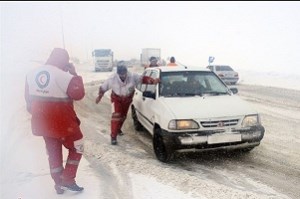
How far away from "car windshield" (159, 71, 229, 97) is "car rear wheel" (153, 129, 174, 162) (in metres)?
0.82

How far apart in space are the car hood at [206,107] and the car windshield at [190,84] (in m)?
0.24

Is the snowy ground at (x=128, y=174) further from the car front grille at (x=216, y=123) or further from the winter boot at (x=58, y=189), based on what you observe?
the car front grille at (x=216, y=123)

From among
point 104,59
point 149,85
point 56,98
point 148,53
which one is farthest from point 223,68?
point 148,53

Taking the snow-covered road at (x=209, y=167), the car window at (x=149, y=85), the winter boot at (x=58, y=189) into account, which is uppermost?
the car window at (x=149, y=85)

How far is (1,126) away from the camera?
7098 mm

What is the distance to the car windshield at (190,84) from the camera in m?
5.71

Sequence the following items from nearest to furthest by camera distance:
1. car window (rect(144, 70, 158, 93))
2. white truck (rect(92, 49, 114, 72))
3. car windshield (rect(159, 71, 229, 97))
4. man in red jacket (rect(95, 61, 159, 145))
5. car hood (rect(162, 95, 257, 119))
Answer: car hood (rect(162, 95, 257, 119)) → car windshield (rect(159, 71, 229, 97)) → car window (rect(144, 70, 158, 93)) → man in red jacket (rect(95, 61, 159, 145)) → white truck (rect(92, 49, 114, 72))

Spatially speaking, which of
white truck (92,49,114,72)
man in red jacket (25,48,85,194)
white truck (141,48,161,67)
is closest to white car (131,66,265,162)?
man in red jacket (25,48,85,194)

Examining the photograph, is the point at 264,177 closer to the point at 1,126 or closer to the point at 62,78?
the point at 62,78

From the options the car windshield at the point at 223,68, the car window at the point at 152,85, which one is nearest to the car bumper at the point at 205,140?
the car window at the point at 152,85

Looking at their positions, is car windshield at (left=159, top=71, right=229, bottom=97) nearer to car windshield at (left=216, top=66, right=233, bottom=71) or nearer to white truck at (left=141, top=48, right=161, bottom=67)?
car windshield at (left=216, top=66, right=233, bottom=71)

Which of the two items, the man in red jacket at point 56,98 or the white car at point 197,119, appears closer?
the man in red jacket at point 56,98

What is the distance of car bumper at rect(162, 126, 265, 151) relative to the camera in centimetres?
473

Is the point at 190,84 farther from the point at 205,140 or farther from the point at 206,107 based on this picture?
the point at 205,140
